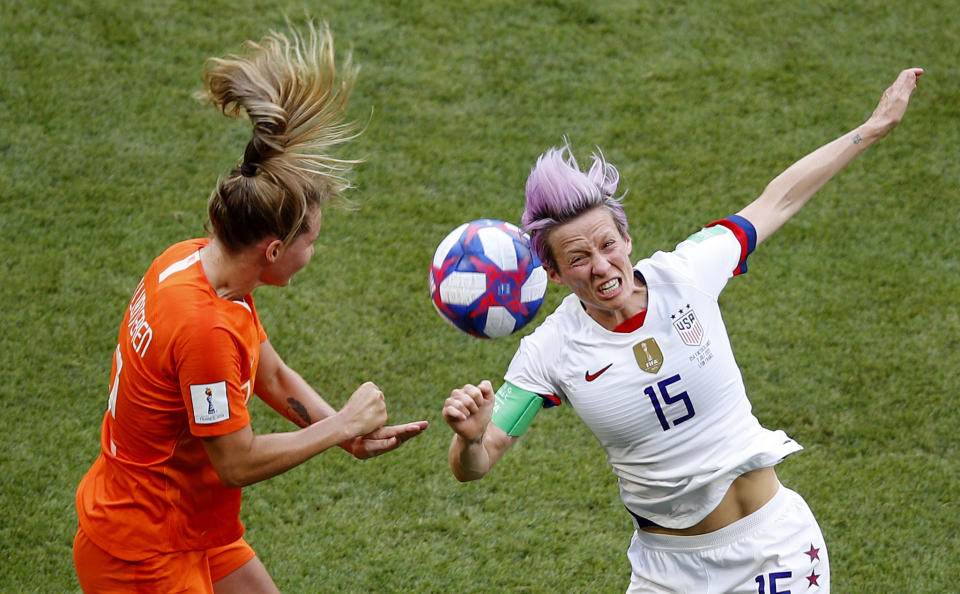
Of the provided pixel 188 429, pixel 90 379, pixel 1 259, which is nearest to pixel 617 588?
pixel 188 429

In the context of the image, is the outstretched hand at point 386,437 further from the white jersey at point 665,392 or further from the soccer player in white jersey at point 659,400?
the white jersey at point 665,392

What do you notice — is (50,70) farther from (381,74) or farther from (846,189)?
(846,189)

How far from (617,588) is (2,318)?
13.4 ft

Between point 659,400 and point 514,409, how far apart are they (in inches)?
20.1

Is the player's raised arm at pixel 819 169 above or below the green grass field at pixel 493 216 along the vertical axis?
above

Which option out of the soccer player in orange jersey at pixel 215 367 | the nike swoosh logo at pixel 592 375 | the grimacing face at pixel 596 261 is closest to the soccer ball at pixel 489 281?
the grimacing face at pixel 596 261

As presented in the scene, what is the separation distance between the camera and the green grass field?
216 inches

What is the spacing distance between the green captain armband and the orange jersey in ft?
2.85

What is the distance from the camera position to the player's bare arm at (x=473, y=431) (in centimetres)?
342

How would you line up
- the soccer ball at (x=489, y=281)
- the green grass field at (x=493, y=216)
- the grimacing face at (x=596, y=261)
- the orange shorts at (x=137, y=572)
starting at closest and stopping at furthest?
the orange shorts at (x=137, y=572) → the grimacing face at (x=596, y=261) → the soccer ball at (x=489, y=281) → the green grass field at (x=493, y=216)

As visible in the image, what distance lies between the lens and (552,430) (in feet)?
20.1

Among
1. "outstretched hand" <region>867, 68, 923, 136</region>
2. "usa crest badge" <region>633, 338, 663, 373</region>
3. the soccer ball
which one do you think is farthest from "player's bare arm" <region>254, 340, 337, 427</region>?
"outstretched hand" <region>867, 68, 923, 136</region>

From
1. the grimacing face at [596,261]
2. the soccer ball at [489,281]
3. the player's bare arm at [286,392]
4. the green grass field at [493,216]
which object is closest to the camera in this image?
the grimacing face at [596,261]

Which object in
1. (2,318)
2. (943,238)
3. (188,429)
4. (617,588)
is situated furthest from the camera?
(943,238)
